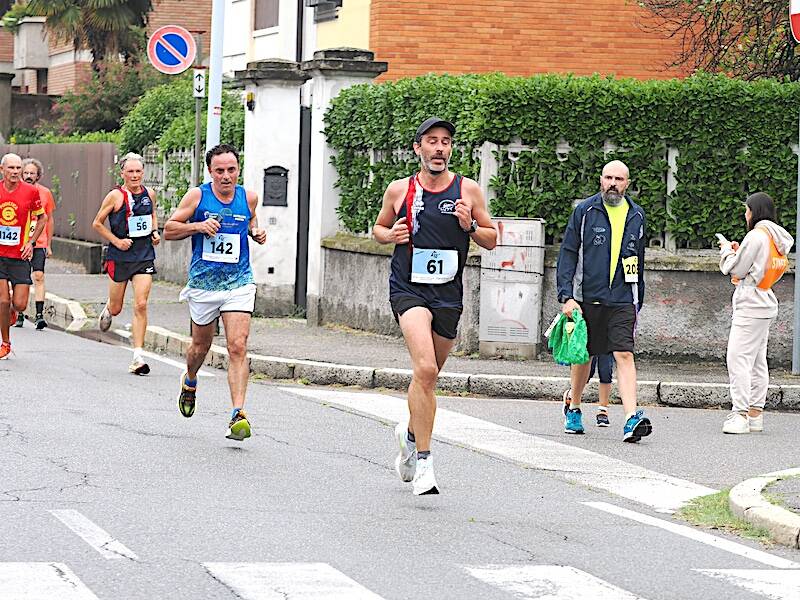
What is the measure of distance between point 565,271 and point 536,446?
1.34m

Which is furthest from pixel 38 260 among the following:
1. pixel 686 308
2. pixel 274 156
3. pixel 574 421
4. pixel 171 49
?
pixel 574 421

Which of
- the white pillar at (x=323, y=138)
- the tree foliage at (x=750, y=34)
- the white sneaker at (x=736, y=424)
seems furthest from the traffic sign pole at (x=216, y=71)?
the white sneaker at (x=736, y=424)

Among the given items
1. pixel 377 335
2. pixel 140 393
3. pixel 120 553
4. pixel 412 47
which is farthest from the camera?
pixel 412 47

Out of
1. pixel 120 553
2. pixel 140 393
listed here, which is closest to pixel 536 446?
pixel 140 393

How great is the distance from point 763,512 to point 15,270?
9.62 metres

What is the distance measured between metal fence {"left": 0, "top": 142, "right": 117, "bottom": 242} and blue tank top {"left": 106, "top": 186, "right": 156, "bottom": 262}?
15209 mm

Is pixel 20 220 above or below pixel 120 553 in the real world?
above

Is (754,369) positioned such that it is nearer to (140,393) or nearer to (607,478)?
(607,478)

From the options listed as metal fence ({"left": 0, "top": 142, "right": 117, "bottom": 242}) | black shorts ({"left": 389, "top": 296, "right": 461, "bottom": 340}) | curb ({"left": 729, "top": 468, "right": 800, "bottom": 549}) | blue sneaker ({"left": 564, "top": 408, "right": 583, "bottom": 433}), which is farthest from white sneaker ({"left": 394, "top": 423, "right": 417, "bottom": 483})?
metal fence ({"left": 0, "top": 142, "right": 117, "bottom": 242})

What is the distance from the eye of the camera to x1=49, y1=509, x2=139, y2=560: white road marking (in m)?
7.23

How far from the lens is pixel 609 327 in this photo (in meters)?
12.1

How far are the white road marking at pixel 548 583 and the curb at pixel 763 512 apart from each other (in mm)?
1549

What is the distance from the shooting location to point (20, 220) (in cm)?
1631

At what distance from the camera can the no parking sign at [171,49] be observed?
21438 millimetres
